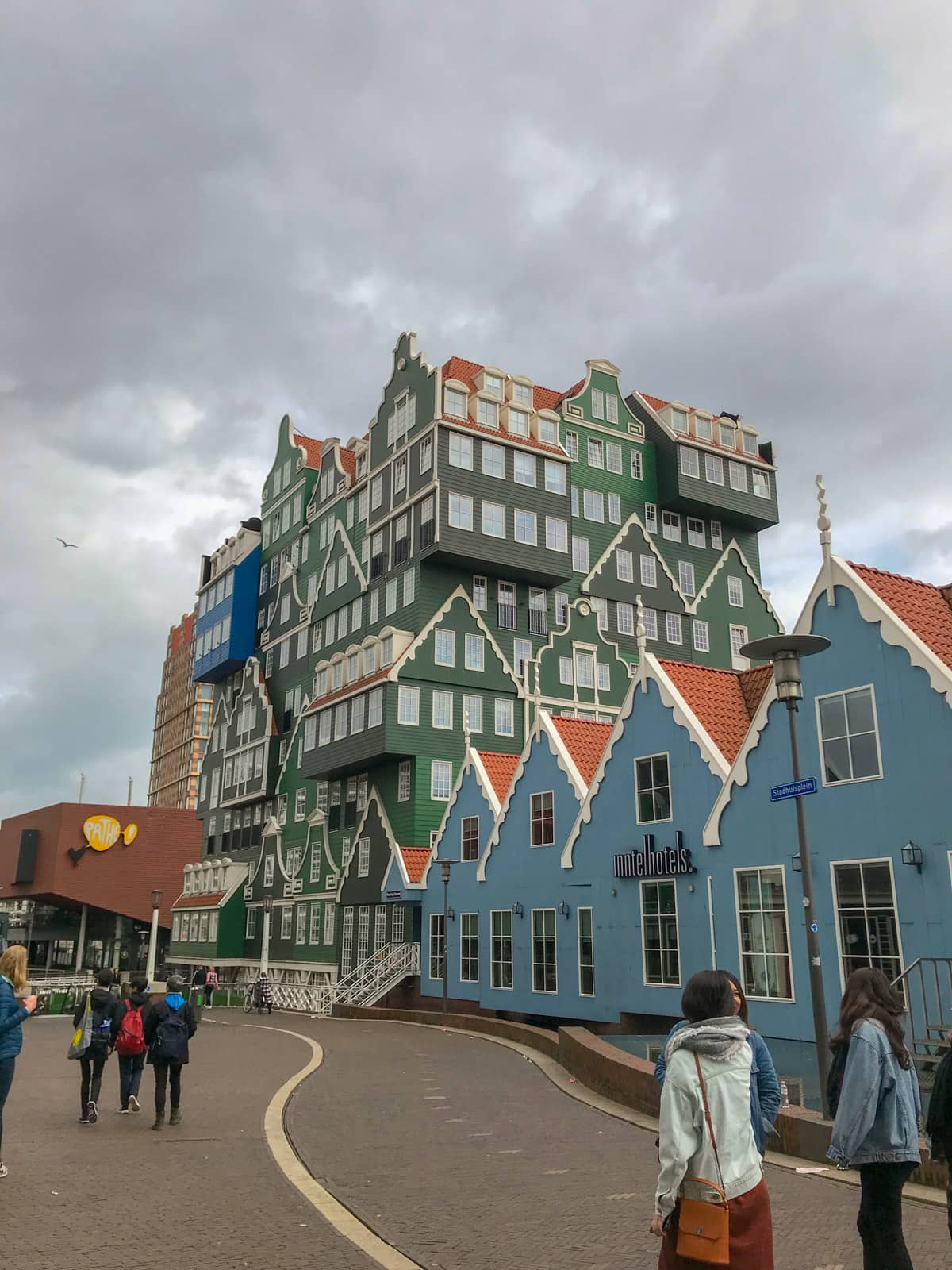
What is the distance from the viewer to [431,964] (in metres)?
36.8

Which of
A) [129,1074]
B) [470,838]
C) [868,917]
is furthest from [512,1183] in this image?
[470,838]

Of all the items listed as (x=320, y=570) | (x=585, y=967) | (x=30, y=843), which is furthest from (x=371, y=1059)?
(x=30, y=843)

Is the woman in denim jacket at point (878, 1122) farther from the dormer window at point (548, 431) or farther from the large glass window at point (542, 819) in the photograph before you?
the dormer window at point (548, 431)

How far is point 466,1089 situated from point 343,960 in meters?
31.7

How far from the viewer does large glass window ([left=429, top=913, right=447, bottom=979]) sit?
36.3 meters

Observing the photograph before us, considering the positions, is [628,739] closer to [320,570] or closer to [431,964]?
[431,964]

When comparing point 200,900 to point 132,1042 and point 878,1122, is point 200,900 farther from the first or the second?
point 878,1122

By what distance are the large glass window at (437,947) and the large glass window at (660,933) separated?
12.9 m

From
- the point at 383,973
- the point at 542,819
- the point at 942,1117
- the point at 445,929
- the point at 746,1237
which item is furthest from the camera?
the point at 383,973

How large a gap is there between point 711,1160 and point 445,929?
3152 cm

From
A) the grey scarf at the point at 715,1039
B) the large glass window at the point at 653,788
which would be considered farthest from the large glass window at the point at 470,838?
the grey scarf at the point at 715,1039

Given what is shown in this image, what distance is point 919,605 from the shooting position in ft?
65.1

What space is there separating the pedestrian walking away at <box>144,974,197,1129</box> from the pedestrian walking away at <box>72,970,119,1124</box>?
0.83 metres

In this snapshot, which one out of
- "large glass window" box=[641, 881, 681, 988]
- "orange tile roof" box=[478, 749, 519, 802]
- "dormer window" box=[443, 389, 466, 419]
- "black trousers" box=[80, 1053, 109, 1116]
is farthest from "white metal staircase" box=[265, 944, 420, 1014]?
"black trousers" box=[80, 1053, 109, 1116]
